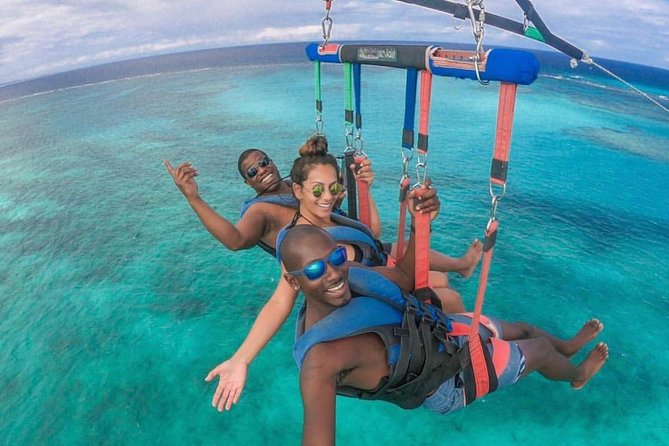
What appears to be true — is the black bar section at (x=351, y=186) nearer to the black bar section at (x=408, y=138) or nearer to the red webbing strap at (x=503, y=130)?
the black bar section at (x=408, y=138)

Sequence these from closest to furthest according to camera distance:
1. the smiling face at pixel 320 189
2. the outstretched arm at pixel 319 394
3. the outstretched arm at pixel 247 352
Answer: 1. the outstretched arm at pixel 319 394
2. the outstretched arm at pixel 247 352
3. the smiling face at pixel 320 189

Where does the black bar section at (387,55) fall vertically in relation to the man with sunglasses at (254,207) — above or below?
above

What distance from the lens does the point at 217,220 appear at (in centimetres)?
308

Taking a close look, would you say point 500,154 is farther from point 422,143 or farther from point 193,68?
point 193,68

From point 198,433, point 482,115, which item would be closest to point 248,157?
point 198,433

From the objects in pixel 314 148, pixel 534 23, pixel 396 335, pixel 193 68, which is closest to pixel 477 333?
pixel 396 335

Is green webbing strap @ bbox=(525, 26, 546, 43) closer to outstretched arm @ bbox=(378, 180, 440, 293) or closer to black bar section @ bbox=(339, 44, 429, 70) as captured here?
black bar section @ bbox=(339, 44, 429, 70)

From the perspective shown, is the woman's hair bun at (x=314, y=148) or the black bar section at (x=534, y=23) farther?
the black bar section at (x=534, y=23)

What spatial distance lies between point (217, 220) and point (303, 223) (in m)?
0.64

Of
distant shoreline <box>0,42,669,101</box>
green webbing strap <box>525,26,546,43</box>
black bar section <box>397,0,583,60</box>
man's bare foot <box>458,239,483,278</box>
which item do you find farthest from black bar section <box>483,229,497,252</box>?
distant shoreline <box>0,42,669,101</box>

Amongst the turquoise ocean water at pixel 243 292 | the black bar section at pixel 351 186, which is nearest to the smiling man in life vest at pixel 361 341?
the black bar section at pixel 351 186

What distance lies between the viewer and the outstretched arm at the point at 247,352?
2367 millimetres

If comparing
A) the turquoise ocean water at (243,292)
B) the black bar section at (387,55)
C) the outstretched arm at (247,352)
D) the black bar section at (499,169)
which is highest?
the black bar section at (387,55)

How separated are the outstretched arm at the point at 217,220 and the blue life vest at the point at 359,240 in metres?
0.54
